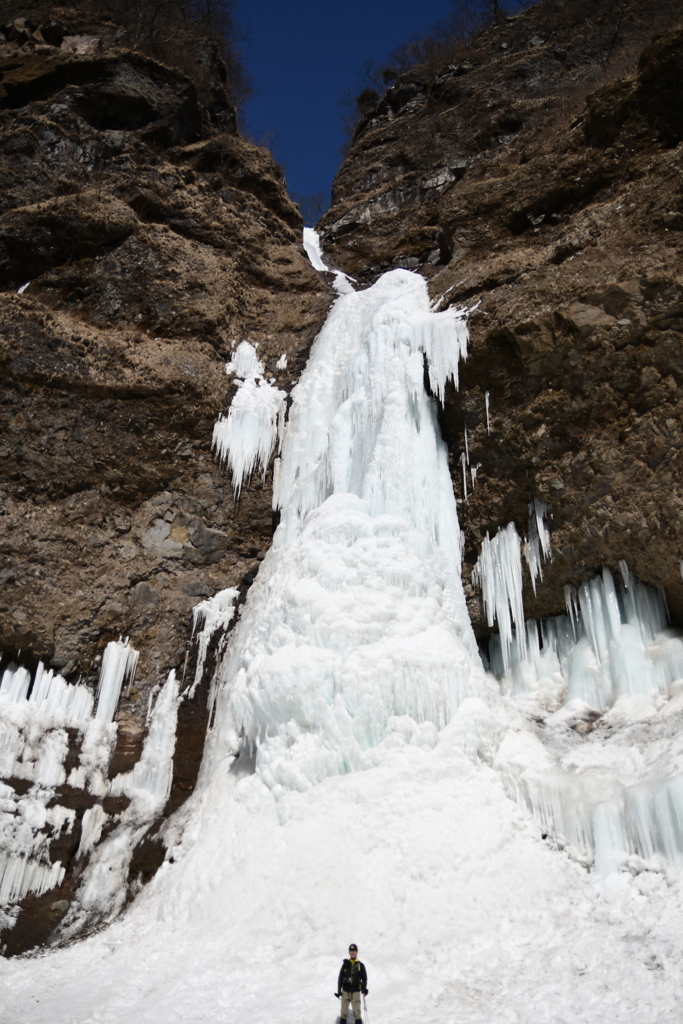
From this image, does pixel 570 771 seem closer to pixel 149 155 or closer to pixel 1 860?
pixel 1 860

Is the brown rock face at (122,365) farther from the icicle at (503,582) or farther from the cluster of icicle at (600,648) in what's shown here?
the cluster of icicle at (600,648)

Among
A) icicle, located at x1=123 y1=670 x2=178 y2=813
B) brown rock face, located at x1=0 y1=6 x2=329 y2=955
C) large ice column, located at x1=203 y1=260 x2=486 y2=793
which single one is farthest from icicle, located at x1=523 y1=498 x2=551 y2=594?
icicle, located at x1=123 y1=670 x2=178 y2=813

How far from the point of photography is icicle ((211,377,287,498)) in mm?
12234

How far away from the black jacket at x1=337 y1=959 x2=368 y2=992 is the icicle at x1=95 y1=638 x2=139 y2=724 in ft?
18.1

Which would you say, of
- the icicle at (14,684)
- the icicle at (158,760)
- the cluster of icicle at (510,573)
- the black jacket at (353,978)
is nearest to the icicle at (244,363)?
the cluster of icicle at (510,573)

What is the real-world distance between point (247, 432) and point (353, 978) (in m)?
8.89

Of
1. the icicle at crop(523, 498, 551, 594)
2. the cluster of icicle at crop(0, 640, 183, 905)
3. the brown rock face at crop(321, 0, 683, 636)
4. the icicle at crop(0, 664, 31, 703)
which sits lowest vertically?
the cluster of icicle at crop(0, 640, 183, 905)

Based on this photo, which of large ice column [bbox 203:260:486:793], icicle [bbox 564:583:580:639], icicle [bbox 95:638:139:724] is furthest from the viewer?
icicle [bbox 95:638:139:724]

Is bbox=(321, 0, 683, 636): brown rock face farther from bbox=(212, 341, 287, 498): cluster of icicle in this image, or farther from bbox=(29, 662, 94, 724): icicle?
bbox=(29, 662, 94, 724): icicle

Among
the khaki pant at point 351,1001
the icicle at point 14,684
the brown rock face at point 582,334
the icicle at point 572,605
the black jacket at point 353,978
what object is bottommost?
the khaki pant at point 351,1001

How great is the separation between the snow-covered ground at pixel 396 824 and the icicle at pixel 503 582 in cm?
8

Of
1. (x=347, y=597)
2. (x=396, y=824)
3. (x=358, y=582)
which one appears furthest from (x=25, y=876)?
(x=358, y=582)

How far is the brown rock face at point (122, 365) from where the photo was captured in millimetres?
10109

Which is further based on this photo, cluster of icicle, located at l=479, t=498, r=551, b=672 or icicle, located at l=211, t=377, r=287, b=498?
icicle, located at l=211, t=377, r=287, b=498
